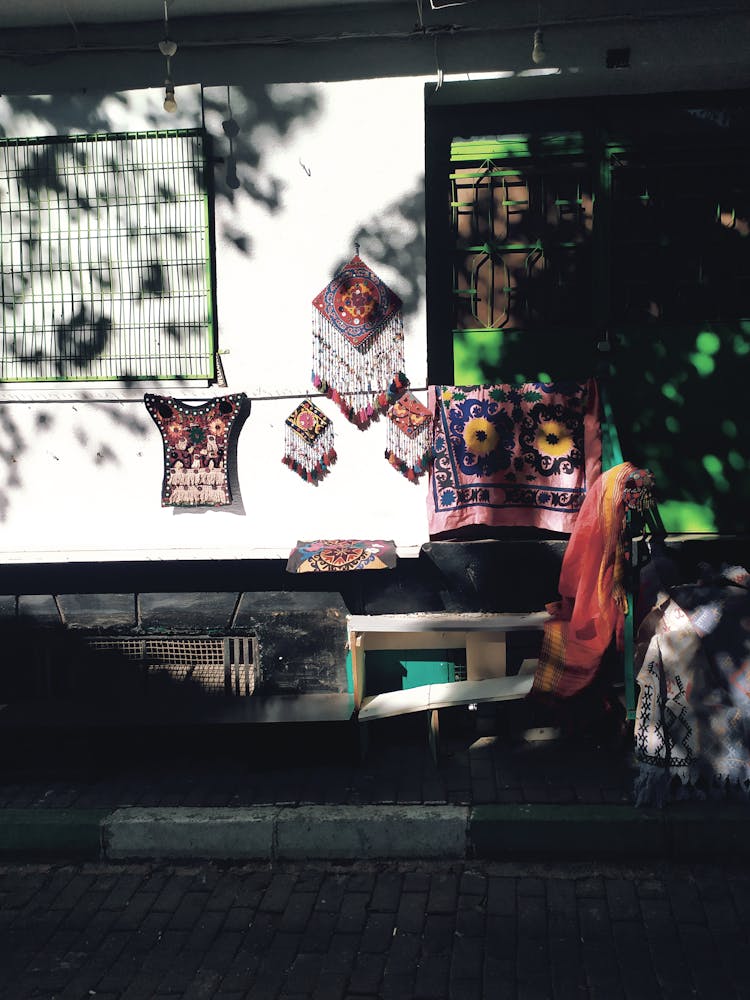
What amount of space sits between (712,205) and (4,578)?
16.7ft

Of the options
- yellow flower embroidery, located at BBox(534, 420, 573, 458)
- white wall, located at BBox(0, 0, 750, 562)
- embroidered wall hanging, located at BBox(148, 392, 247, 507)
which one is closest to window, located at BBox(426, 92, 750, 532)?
white wall, located at BBox(0, 0, 750, 562)

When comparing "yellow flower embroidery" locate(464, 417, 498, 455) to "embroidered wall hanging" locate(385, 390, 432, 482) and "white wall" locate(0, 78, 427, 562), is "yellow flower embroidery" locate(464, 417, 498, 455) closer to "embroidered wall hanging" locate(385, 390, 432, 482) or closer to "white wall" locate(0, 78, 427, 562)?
"embroidered wall hanging" locate(385, 390, 432, 482)

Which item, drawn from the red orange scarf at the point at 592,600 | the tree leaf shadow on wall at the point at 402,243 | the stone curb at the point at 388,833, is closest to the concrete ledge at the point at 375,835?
the stone curb at the point at 388,833

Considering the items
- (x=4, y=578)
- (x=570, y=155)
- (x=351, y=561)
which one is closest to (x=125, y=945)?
(x=351, y=561)

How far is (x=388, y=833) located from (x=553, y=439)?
253 cm

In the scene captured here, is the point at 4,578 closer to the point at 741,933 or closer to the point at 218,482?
the point at 218,482

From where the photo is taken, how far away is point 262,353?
597cm

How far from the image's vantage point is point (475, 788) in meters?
5.09

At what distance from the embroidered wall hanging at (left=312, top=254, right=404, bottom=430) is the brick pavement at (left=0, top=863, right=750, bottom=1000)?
278 cm

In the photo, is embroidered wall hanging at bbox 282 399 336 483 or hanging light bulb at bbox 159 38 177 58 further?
embroidered wall hanging at bbox 282 399 336 483

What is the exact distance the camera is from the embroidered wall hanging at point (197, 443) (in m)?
5.97

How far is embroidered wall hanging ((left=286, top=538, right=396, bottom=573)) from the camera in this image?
5535 mm

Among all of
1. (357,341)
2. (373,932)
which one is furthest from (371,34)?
(373,932)

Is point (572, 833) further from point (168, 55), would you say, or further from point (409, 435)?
point (168, 55)
